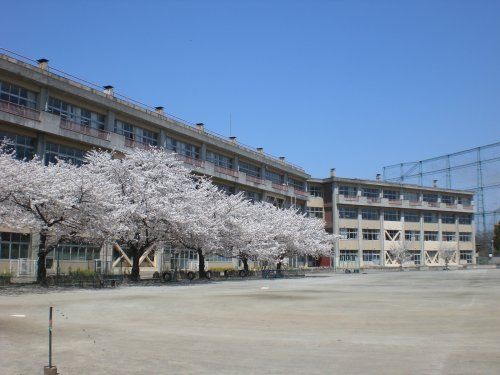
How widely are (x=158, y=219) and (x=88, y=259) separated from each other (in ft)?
48.8

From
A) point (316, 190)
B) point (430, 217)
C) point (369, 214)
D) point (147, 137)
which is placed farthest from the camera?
point (430, 217)

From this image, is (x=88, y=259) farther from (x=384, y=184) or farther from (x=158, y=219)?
(x=384, y=184)

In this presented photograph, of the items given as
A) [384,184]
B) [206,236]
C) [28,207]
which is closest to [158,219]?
[206,236]

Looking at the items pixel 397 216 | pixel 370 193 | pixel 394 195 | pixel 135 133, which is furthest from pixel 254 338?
pixel 394 195

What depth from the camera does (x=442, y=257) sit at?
11581 centimetres

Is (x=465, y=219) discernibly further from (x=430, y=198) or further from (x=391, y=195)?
(x=391, y=195)

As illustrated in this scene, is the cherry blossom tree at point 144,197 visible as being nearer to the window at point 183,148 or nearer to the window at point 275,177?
the window at point 183,148

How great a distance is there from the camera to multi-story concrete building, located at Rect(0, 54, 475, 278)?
4512 cm

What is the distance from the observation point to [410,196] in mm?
116750

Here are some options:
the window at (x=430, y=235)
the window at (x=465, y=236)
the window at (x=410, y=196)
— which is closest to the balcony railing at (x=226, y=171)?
the window at (x=410, y=196)

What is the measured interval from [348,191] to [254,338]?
311 ft

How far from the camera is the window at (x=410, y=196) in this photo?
11575cm

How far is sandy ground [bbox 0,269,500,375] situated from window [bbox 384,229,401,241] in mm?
89006

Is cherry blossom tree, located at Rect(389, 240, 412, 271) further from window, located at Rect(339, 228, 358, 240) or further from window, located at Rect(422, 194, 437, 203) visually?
window, located at Rect(422, 194, 437, 203)
